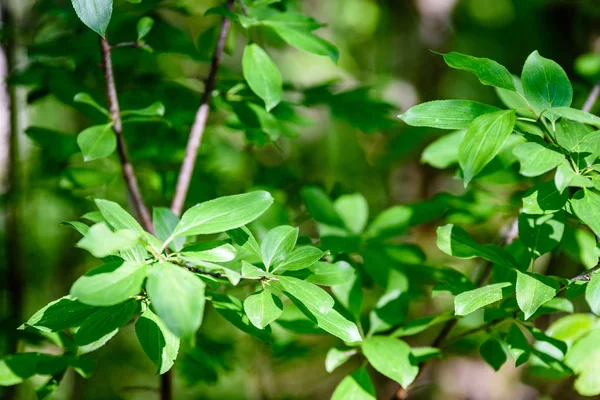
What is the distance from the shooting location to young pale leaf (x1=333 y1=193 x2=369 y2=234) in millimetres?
962

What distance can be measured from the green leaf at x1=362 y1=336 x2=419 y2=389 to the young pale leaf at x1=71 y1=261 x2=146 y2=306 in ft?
1.13

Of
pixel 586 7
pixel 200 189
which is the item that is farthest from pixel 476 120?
pixel 586 7

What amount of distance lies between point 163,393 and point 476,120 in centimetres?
63

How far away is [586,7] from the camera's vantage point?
141 cm

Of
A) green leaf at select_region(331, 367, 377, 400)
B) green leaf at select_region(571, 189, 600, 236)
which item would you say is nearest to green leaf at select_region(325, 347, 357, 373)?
green leaf at select_region(331, 367, 377, 400)

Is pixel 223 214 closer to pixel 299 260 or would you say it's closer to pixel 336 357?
pixel 299 260

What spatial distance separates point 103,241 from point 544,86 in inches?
18.4

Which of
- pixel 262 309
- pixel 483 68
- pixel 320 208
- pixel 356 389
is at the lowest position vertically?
pixel 356 389

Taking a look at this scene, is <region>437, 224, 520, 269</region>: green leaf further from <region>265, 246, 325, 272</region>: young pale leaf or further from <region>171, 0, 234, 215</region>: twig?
<region>171, 0, 234, 215</region>: twig

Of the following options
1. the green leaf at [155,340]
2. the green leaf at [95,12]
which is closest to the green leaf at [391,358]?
the green leaf at [155,340]

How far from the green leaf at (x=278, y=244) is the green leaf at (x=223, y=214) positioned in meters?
0.06

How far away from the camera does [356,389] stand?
738 mm

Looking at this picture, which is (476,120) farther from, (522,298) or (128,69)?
(128,69)

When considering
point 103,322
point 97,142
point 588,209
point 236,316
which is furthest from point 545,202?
point 97,142
